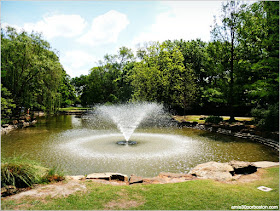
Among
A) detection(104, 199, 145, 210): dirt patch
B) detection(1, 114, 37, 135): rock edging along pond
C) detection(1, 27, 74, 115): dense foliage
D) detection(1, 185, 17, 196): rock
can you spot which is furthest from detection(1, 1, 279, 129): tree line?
detection(1, 185, 17, 196): rock

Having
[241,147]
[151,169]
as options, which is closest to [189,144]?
[241,147]

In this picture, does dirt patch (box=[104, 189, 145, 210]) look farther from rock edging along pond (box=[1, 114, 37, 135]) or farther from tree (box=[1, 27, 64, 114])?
tree (box=[1, 27, 64, 114])

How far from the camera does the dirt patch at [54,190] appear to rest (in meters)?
5.38

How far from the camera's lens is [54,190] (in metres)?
5.71

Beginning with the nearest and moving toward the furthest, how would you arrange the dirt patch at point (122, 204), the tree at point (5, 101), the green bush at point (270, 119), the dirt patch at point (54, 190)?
1. the dirt patch at point (122, 204)
2. the dirt patch at point (54, 190)
3. the tree at point (5, 101)
4. the green bush at point (270, 119)

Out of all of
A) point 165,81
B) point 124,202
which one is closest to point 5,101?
point 124,202

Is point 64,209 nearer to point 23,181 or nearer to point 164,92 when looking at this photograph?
point 23,181

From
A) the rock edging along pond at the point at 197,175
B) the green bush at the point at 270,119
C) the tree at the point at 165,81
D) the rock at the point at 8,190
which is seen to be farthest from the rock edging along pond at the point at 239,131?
the rock at the point at 8,190

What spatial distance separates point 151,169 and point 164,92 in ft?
77.4

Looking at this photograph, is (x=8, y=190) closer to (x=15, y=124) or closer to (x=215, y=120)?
(x=15, y=124)

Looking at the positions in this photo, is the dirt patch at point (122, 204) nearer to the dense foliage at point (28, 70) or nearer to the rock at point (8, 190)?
the rock at point (8, 190)

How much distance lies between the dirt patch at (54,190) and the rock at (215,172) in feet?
13.5

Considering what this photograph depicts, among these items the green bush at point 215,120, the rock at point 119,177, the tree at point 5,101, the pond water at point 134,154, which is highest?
the tree at point 5,101

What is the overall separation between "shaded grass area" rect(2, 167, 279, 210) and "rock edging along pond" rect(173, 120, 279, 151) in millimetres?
9115
